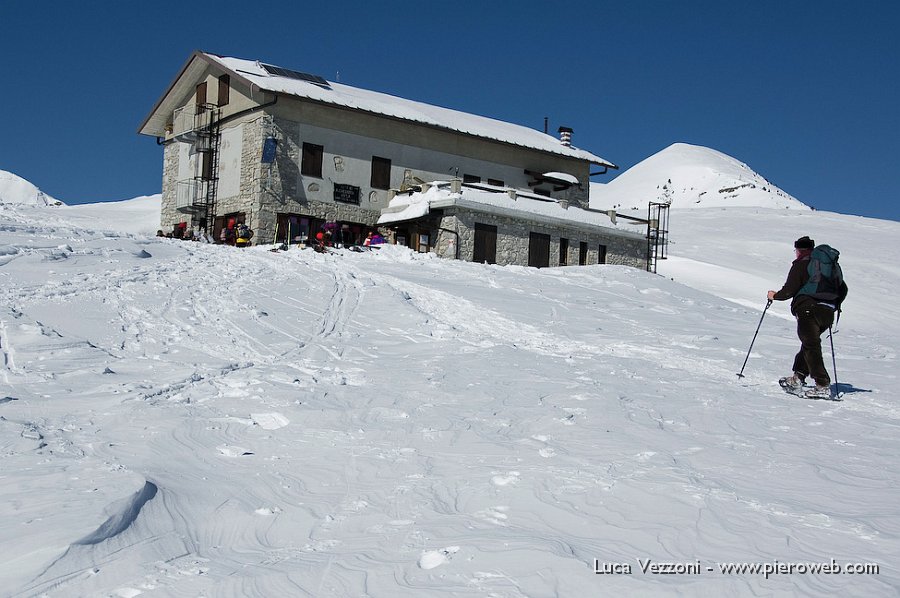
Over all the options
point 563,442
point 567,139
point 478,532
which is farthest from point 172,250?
point 567,139

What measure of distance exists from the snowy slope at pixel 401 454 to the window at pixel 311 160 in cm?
1457

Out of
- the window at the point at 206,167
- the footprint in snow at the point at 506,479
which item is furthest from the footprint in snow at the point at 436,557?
the window at the point at 206,167

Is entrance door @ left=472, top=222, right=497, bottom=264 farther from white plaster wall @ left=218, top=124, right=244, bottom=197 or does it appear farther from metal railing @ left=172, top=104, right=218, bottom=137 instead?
metal railing @ left=172, top=104, right=218, bottom=137

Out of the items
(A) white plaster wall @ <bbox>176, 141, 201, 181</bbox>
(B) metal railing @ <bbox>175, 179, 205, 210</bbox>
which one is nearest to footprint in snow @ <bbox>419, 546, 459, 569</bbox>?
(B) metal railing @ <bbox>175, 179, 205, 210</bbox>

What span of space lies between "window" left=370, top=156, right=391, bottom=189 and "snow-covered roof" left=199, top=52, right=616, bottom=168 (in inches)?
63.9

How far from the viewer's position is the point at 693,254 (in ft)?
122

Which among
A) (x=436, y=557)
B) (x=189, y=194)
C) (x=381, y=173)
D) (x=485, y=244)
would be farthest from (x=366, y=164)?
(x=436, y=557)

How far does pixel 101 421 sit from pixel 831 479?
5.13m

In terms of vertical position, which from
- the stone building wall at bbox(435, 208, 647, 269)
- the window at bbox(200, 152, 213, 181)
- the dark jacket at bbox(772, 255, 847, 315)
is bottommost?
the dark jacket at bbox(772, 255, 847, 315)

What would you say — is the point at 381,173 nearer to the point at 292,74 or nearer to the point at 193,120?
the point at 292,74

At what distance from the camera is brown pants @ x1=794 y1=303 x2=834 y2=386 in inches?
343

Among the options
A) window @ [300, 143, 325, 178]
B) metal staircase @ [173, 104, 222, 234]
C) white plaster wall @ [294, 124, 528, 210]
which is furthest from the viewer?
metal staircase @ [173, 104, 222, 234]

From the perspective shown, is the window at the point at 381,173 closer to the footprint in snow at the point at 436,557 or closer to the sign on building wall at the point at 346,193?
the sign on building wall at the point at 346,193

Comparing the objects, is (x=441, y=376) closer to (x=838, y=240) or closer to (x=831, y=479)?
(x=831, y=479)
